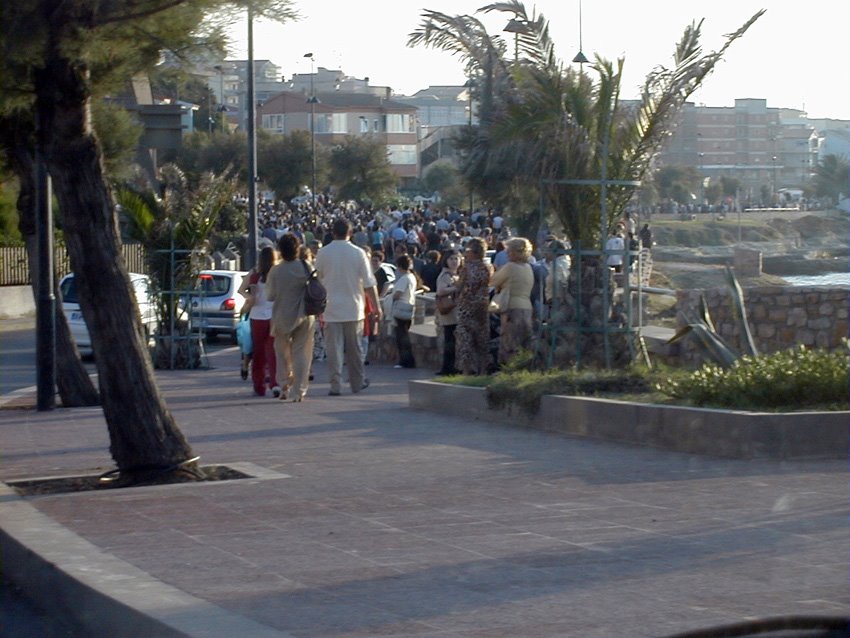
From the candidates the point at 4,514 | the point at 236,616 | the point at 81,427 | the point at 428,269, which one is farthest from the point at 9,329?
the point at 236,616

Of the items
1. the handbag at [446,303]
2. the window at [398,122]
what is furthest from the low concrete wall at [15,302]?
the window at [398,122]

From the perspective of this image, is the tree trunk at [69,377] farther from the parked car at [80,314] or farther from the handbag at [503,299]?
the parked car at [80,314]

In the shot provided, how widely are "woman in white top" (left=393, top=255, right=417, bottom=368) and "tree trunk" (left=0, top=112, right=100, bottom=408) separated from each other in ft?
17.6

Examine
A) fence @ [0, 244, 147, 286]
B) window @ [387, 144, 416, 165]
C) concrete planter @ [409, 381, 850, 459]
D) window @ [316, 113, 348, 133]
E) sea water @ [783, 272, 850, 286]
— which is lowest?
concrete planter @ [409, 381, 850, 459]

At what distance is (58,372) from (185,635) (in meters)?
9.54

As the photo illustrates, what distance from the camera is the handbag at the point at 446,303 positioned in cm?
1522

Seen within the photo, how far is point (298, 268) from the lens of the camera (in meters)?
13.3

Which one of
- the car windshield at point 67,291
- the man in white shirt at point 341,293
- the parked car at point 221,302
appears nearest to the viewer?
the man in white shirt at point 341,293

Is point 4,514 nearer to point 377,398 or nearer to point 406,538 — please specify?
point 406,538

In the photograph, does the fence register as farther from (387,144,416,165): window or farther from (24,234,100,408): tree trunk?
(387,144,416,165): window

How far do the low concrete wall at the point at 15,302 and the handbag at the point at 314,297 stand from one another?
744 inches

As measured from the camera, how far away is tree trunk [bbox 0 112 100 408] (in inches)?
514

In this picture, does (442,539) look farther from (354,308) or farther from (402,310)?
(402,310)

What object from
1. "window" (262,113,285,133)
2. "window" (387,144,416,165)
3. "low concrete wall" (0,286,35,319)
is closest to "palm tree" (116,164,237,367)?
"low concrete wall" (0,286,35,319)
